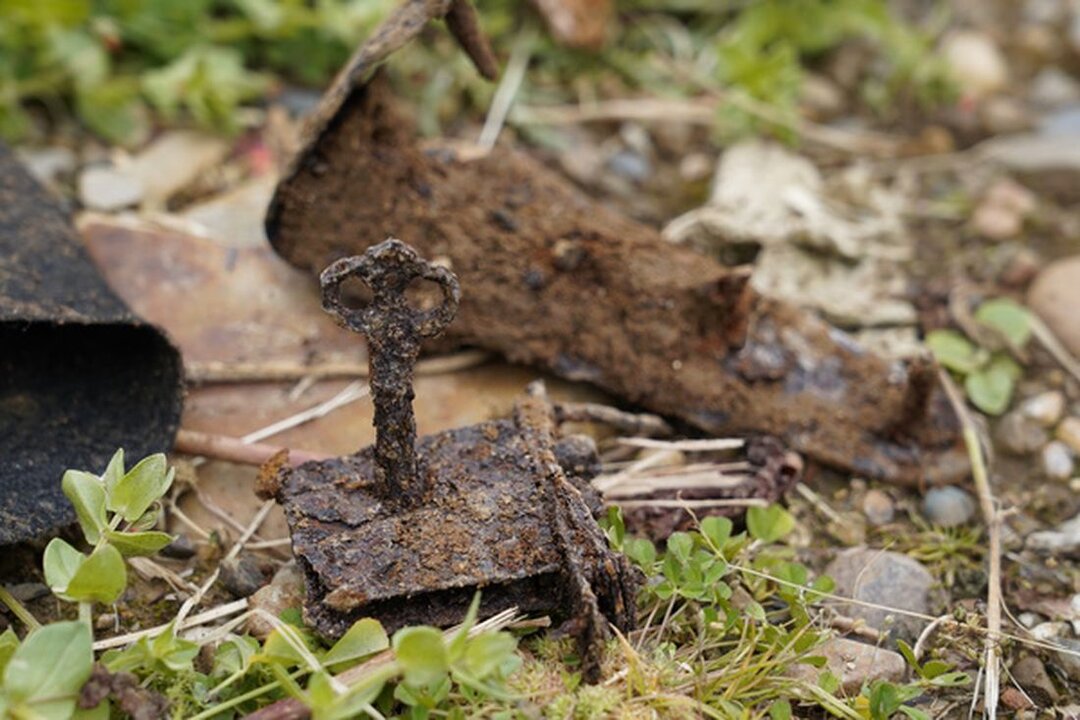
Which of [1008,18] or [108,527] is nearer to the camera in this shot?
[108,527]

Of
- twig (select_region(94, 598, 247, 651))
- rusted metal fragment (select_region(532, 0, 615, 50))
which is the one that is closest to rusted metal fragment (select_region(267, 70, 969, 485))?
twig (select_region(94, 598, 247, 651))

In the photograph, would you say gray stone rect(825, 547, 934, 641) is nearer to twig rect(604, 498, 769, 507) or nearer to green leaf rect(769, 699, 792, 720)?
twig rect(604, 498, 769, 507)

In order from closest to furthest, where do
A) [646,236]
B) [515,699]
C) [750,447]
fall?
[515,699]
[750,447]
[646,236]

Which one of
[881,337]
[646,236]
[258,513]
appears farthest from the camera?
[881,337]

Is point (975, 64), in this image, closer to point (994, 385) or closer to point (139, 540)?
point (994, 385)

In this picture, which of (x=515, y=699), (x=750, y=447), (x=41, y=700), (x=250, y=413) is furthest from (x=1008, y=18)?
(x=41, y=700)

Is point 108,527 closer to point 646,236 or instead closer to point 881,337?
point 646,236
